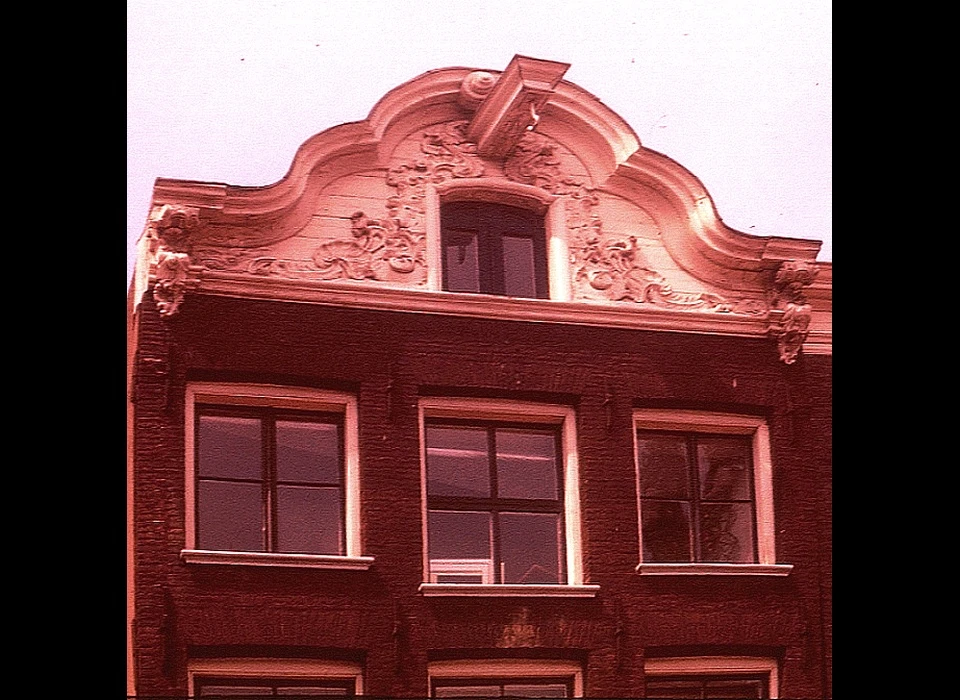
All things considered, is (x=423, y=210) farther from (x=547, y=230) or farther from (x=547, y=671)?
(x=547, y=671)

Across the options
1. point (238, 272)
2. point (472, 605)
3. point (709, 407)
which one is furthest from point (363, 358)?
point (709, 407)

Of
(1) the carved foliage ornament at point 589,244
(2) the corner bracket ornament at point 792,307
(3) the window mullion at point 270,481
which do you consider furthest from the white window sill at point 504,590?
(2) the corner bracket ornament at point 792,307

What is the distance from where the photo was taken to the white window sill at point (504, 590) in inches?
230

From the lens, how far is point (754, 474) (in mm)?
6336

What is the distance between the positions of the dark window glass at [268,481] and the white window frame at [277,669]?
1.26 feet

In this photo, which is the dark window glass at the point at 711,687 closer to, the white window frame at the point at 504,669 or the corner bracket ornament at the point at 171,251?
the white window frame at the point at 504,669

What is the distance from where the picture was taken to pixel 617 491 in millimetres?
6133

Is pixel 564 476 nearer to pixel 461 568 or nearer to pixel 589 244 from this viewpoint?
pixel 461 568

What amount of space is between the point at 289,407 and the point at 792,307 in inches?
77.8

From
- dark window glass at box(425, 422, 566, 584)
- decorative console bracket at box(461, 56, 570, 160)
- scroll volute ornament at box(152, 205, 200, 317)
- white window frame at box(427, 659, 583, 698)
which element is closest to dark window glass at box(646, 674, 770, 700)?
white window frame at box(427, 659, 583, 698)

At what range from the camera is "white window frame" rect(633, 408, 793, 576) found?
241 inches

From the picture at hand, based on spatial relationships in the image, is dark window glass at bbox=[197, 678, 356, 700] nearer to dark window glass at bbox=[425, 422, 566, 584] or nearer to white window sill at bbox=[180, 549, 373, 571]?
white window sill at bbox=[180, 549, 373, 571]

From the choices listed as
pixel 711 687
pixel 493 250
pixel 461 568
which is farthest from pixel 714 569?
pixel 493 250

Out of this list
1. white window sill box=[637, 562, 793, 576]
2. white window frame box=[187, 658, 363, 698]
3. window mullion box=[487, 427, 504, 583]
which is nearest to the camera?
white window frame box=[187, 658, 363, 698]
